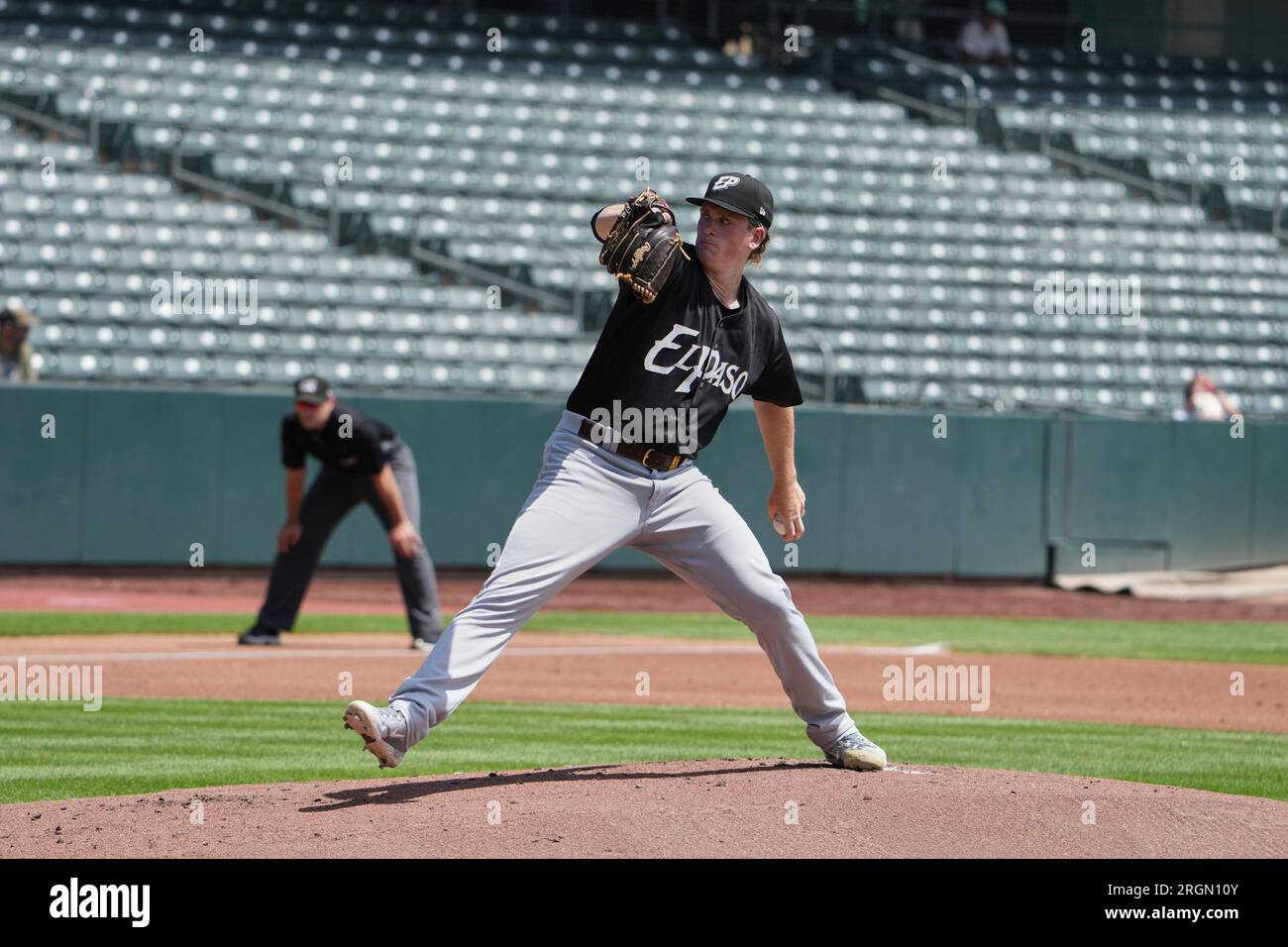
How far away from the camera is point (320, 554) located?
439 inches

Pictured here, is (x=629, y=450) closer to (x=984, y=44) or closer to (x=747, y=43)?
(x=747, y=43)

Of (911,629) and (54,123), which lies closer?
(911,629)

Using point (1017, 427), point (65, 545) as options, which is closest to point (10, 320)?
point (65, 545)

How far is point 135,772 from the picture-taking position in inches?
254

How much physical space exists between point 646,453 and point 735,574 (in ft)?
1.62

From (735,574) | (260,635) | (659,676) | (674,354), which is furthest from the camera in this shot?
(260,635)

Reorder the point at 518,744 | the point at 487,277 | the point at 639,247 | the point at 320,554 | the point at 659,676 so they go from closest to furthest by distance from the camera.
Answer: the point at 639,247 < the point at 518,744 < the point at 659,676 < the point at 320,554 < the point at 487,277

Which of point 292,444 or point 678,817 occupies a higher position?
point 292,444

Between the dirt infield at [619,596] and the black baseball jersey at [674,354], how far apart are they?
9.94m

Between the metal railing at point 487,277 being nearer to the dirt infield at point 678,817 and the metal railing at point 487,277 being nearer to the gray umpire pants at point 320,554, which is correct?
the gray umpire pants at point 320,554

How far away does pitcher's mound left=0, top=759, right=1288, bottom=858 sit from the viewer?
461cm

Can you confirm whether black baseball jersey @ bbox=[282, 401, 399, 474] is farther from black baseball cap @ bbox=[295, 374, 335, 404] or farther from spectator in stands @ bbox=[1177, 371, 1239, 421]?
spectator in stands @ bbox=[1177, 371, 1239, 421]

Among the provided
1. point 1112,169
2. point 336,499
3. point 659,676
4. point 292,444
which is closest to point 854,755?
point 659,676

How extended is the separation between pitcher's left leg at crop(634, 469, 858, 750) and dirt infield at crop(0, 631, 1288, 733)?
363 centimetres
